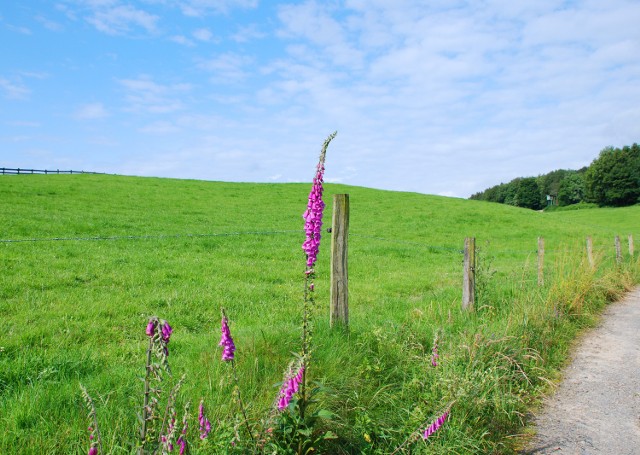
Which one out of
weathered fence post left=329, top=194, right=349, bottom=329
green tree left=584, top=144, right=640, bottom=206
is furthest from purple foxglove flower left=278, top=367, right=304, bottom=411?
green tree left=584, top=144, right=640, bottom=206

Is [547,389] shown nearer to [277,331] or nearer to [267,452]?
[277,331]

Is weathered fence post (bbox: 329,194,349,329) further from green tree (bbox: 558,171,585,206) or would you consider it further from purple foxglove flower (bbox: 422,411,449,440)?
green tree (bbox: 558,171,585,206)

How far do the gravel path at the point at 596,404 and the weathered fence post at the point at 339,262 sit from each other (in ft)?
7.49

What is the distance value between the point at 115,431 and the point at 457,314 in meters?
5.37

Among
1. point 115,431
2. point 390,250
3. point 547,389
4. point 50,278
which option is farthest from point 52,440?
point 390,250

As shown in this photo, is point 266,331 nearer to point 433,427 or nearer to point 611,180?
point 433,427

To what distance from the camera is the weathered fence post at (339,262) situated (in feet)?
17.9

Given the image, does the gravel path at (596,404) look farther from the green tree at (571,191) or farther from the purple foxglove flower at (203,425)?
the green tree at (571,191)

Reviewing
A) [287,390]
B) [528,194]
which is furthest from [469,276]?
[528,194]

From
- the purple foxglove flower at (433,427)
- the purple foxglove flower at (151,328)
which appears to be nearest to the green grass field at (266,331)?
the purple foxglove flower at (433,427)

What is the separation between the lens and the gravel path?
4348 mm

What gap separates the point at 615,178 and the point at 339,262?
3114 inches

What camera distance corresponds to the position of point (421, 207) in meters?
37.0

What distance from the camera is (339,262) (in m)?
5.50
